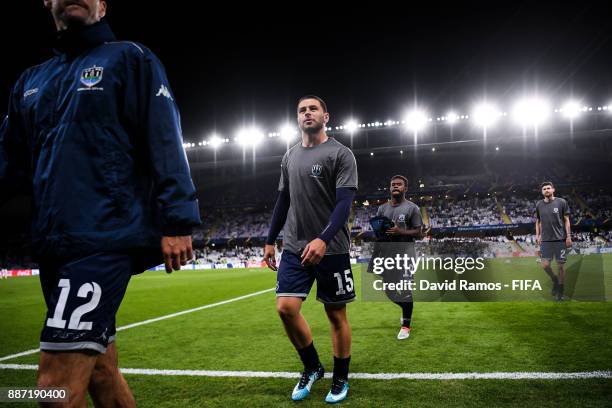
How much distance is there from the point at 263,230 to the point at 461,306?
36417mm

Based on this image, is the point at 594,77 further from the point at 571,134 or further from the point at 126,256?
the point at 126,256

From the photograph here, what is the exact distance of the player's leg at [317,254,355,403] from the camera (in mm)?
3494

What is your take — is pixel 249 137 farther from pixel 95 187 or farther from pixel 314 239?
pixel 95 187

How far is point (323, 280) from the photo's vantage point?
351cm

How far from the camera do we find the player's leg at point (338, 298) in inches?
138

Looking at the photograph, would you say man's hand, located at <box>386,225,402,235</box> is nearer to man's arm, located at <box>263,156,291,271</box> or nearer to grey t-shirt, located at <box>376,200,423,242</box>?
grey t-shirt, located at <box>376,200,423,242</box>

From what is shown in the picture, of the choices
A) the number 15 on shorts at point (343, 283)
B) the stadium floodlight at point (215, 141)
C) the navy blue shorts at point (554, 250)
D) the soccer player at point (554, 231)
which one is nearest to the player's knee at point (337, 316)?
the number 15 on shorts at point (343, 283)

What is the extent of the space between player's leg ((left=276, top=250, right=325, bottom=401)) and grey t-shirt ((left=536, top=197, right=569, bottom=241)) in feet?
22.0

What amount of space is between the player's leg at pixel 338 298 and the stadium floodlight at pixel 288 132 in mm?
40504

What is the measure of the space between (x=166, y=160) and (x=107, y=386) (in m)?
1.13

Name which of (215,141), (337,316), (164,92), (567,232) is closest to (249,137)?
(215,141)

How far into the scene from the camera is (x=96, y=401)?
206 centimetres

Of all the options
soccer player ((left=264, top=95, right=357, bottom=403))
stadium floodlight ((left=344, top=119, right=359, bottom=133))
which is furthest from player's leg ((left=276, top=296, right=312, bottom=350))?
stadium floodlight ((left=344, top=119, right=359, bottom=133))

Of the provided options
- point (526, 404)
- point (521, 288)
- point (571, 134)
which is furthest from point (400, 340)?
point (571, 134)
